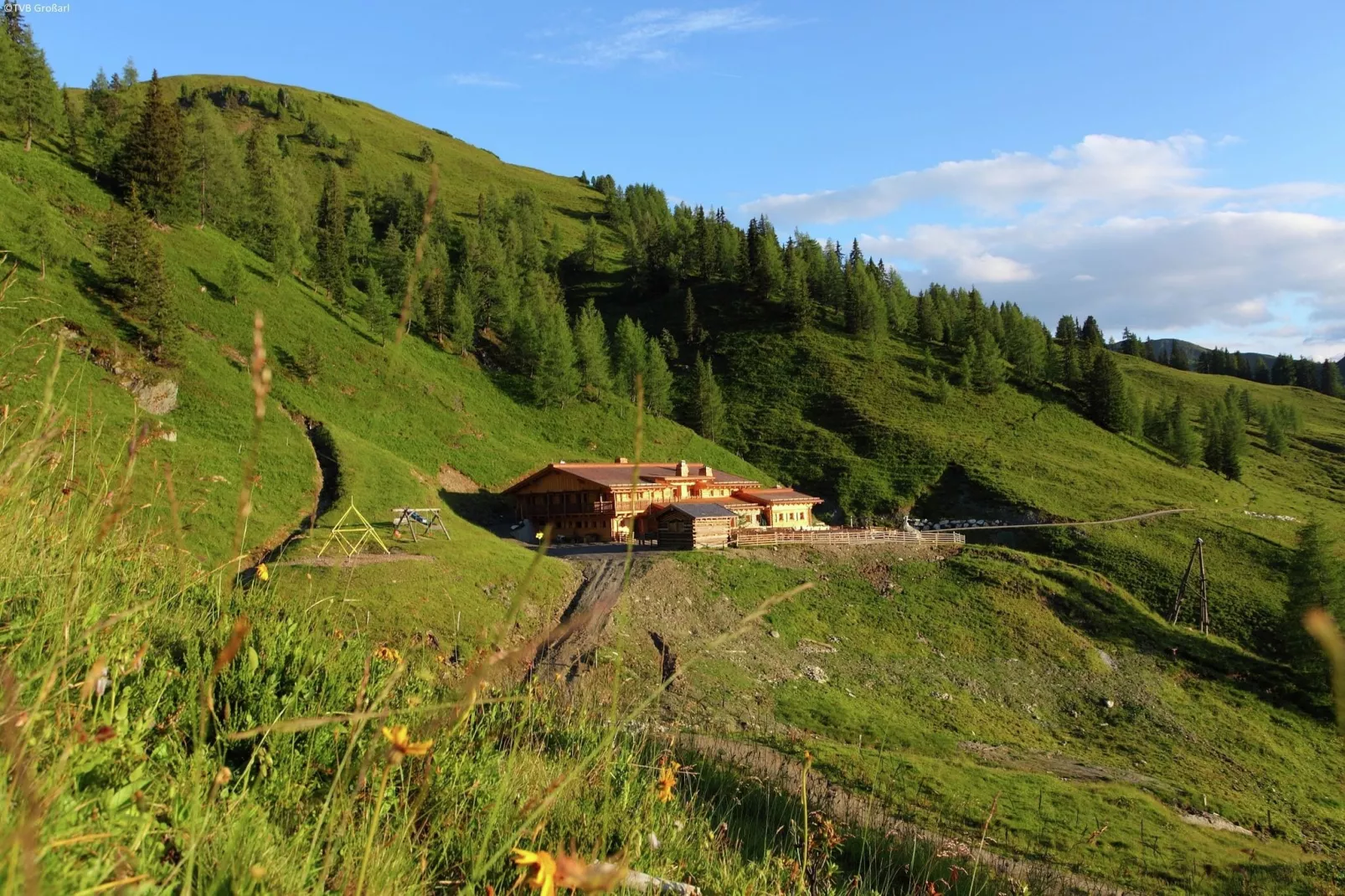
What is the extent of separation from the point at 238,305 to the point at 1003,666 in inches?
2264

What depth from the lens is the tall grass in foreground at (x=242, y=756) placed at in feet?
6.26

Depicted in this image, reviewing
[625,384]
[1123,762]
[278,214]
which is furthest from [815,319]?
[1123,762]

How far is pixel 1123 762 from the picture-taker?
90.2 feet

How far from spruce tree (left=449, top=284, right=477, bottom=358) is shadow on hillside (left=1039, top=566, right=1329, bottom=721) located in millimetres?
56973

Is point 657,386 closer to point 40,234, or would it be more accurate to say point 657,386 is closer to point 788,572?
point 788,572

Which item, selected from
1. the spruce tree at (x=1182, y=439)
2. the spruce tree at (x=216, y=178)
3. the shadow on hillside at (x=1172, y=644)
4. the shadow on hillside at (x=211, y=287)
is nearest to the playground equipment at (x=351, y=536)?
the shadow on hillside at (x=211, y=287)

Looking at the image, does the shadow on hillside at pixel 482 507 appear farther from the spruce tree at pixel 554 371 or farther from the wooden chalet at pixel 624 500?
the spruce tree at pixel 554 371

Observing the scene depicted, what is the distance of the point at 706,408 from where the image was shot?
287 feet

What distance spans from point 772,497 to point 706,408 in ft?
109

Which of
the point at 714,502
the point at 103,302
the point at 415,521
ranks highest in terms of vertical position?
the point at 103,302

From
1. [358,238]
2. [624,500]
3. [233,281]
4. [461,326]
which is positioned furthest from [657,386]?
[358,238]

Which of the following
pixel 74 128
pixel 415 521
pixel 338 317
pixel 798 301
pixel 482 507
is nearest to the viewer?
pixel 415 521

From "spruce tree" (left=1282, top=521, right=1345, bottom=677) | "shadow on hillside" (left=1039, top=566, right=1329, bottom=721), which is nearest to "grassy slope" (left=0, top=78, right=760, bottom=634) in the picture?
"shadow on hillside" (left=1039, top=566, right=1329, bottom=721)

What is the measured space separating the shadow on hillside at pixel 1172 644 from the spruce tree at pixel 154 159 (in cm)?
7416
